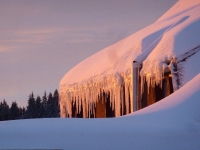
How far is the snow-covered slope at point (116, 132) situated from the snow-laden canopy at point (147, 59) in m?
3.40

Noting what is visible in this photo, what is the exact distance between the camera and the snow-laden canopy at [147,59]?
314 inches

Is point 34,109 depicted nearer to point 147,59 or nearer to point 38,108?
point 38,108

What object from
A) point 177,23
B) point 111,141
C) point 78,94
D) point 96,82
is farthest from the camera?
point 78,94

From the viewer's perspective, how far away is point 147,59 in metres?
8.64

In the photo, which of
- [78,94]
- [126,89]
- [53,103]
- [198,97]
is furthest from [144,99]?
[53,103]

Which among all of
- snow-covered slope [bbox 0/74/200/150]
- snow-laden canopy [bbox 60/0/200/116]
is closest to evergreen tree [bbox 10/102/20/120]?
snow-laden canopy [bbox 60/0/200/116]

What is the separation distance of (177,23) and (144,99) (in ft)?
6.25

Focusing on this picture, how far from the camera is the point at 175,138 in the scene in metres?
3.94

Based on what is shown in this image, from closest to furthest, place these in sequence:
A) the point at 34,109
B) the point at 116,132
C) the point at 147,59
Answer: the point at 116,132 < the point at 147,59 < the point at 34,109

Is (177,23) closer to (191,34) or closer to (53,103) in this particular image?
(191,34)

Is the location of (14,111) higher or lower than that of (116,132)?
higher

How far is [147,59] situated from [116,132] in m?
4.90

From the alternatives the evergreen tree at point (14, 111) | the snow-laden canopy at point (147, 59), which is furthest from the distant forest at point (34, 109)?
the snow-laden canopy at point (147, 59)

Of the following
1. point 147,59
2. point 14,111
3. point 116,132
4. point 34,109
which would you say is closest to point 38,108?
point 34,109
